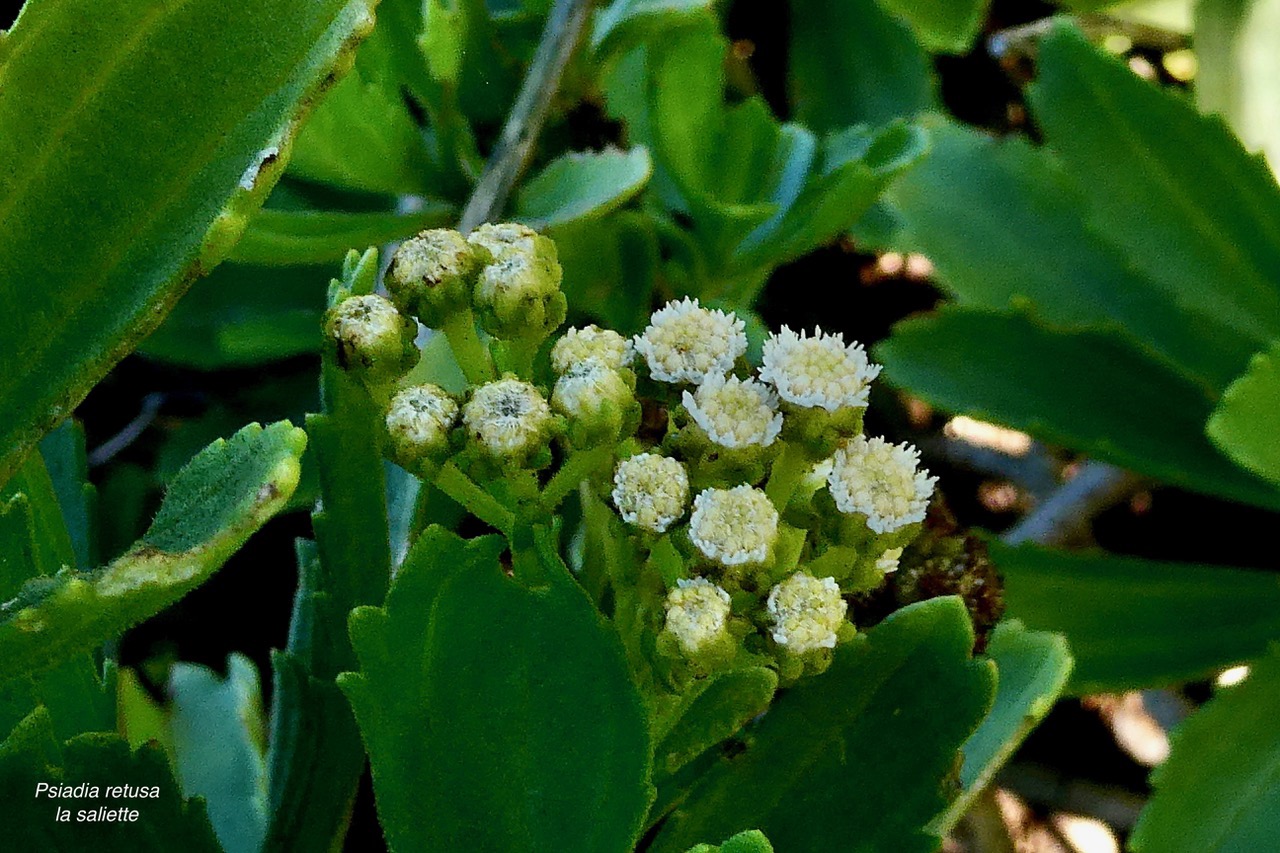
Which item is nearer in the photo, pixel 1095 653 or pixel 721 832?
pixel 721 832

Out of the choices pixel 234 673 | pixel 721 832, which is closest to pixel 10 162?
pixel 721 832

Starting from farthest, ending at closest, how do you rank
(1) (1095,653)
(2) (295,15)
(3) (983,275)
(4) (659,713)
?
1. (3) (983,275)
2. (1) (1095,653)
3. (4) (659,713)
4. (2) (295,15)

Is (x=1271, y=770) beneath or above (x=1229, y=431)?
beneath

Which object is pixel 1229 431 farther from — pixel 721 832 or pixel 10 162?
pixel 10 162

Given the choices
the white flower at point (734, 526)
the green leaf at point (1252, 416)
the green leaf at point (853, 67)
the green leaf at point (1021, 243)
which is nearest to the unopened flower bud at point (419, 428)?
the white flower at point (734, 526)

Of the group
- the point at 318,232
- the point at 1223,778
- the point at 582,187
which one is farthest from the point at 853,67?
the point at 1223,778

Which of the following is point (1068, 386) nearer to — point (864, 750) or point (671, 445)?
point (864, 750)

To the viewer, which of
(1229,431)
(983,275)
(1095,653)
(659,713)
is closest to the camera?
(659,713)
